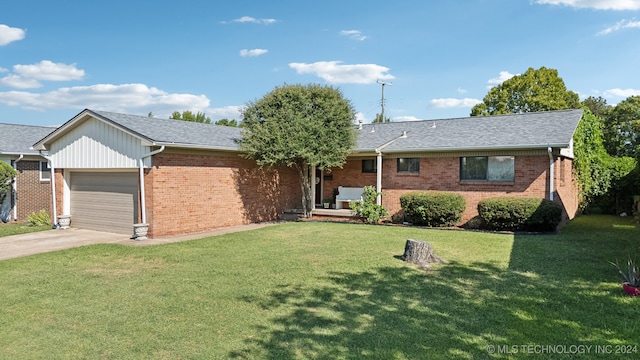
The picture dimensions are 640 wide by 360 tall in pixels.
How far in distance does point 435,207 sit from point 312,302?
30.1ft

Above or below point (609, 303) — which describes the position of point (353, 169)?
above

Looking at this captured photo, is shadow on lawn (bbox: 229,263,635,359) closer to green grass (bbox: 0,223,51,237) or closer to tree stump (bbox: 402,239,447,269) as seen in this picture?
tree stump (bbox: 402,239,447,269)

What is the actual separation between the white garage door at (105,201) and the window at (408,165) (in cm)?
979

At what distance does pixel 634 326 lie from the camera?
4973 mm

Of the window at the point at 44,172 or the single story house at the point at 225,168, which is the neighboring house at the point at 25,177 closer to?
the window at the point at 44,172

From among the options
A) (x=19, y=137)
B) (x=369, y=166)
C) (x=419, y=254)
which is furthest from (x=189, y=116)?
(x=419, y=254)

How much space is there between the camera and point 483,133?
15.5 m

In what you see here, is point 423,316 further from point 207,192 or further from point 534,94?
point 534,94

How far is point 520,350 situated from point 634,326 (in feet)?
5.83

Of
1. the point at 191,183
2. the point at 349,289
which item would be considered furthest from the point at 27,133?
the point at 349,289

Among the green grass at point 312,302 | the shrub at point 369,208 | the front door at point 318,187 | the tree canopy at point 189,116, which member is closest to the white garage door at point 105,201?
the green grass at point 312,302

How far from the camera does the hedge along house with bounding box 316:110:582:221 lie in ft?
44.9

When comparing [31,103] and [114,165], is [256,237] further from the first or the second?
[31,103]

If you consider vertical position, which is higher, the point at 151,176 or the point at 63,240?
the point at 151,176
